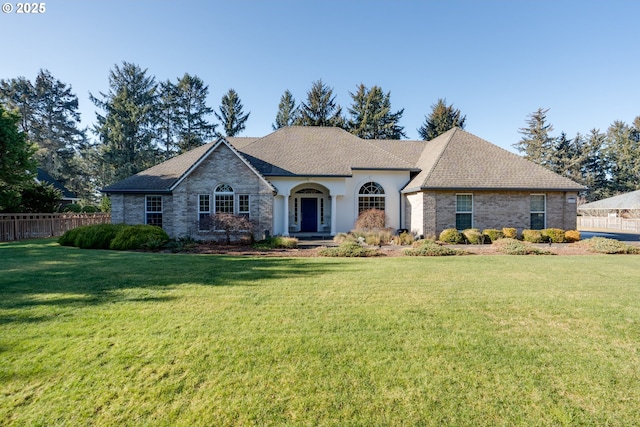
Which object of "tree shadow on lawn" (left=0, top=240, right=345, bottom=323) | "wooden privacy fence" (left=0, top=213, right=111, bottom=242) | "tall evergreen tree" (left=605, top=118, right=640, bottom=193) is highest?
"tall evergreen tree" (left=605, top=118, right=640, bottom=193)

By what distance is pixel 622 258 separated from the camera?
11961 mm

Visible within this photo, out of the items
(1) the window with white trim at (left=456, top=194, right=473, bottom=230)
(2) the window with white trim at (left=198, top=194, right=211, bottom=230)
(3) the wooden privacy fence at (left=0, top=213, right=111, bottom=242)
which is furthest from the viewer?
(1) the window with white trim at (left=456, top=194, right=473, bottom=230)

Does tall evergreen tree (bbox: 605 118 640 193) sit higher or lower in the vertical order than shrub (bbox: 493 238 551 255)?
higher

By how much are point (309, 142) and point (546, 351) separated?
66.6 feet

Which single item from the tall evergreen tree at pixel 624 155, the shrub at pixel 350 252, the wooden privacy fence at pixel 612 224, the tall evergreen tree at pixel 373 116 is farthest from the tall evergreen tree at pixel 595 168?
the shrub at pixel 350 252

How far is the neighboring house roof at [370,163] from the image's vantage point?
18.2 m

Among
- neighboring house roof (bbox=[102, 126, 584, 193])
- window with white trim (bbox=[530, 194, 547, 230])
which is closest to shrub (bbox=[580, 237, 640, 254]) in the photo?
window with white trim (bbox=[530, 194, 547, 230])

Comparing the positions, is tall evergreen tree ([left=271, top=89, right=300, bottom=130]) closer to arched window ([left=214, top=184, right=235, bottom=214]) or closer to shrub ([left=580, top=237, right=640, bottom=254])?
arched window ([left=214, top=184, right=235, bottom=214])

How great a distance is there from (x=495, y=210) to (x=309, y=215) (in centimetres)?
1176

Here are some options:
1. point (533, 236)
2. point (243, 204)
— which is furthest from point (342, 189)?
point (533, 236)

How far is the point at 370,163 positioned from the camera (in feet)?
67.7

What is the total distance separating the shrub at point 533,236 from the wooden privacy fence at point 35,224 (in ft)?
97.6

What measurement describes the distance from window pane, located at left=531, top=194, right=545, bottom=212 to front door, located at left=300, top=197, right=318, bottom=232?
13560 millimetres

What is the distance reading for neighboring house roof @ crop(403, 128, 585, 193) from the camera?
18047 mm
